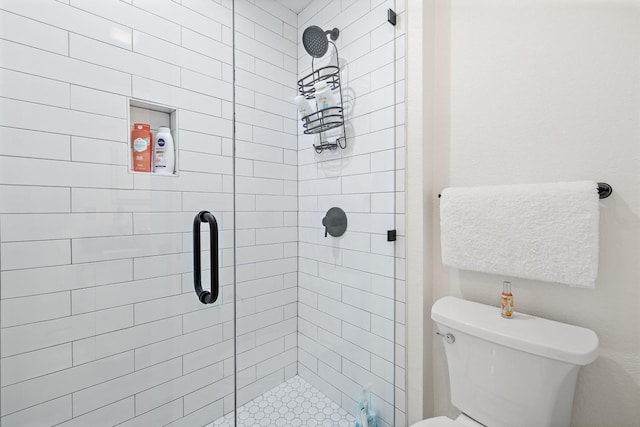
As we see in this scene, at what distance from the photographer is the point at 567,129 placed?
914 millimetres

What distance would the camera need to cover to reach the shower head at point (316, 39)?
1.29m

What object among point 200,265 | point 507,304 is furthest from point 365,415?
point 200,265

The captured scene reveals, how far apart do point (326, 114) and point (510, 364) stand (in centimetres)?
116

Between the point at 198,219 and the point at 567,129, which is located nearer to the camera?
the point at 567,129

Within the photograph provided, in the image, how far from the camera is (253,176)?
1.16m

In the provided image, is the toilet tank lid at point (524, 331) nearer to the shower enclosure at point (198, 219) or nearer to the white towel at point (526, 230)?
the white towel at point (526, 230)

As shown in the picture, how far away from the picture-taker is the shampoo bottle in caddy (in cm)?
107

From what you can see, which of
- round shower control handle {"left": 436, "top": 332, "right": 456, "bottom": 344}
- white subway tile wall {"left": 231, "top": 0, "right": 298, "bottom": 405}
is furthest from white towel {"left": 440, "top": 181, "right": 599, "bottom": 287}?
white subway tile wall {"left": 231, "top": 0, "right": 298, "bottom": 405}

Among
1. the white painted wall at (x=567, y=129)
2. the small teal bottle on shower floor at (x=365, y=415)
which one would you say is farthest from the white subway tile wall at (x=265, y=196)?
the white painted wall at (x=567, y=129)

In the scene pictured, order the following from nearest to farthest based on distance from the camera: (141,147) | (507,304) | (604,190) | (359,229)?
(604,190)
(507,304)
(141,147)
(359,229)

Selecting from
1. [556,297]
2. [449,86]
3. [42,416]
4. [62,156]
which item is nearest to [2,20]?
[62,156]

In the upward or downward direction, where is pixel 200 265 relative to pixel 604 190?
downward

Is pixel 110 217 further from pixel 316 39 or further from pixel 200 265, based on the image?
pixel 316 39

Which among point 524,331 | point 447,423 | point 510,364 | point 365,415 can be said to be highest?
point 524,331
